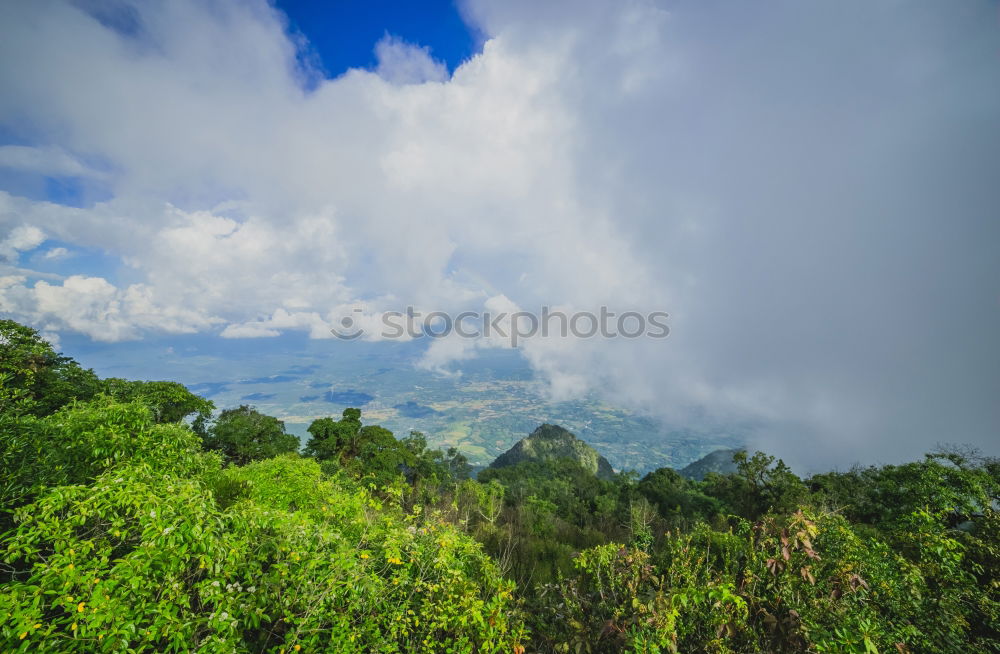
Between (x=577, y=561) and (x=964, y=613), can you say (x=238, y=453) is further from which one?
(x=964, y=613)

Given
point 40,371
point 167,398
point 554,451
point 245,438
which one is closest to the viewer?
point 40,371

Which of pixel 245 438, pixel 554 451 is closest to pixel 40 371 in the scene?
pixel 245 438

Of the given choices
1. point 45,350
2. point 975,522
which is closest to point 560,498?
point 975,522

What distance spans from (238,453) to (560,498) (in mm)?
44368

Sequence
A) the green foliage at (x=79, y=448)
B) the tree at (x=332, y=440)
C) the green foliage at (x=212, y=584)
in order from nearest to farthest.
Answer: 1. the green foliage at (x=212, y=584)
2. the green foliage at (x=79, y=448)
3. the tree at (x=332, y=440)

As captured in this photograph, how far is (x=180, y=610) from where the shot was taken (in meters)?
5.00

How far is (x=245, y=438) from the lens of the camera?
137ft

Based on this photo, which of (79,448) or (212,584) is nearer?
(212,584)

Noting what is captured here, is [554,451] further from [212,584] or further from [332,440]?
[212,584]

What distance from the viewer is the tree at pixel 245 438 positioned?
4031 centimetres

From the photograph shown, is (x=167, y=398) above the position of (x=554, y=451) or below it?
above

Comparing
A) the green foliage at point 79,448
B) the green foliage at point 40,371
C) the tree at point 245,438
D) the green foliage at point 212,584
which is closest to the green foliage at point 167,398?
the green foliage at point 40,371

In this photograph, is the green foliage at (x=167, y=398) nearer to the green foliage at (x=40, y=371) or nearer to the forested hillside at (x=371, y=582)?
the green foliage at (x=40, y=371)

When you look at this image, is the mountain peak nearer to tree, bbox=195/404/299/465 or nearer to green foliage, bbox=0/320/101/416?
tree, bbox=195/404/299/465
